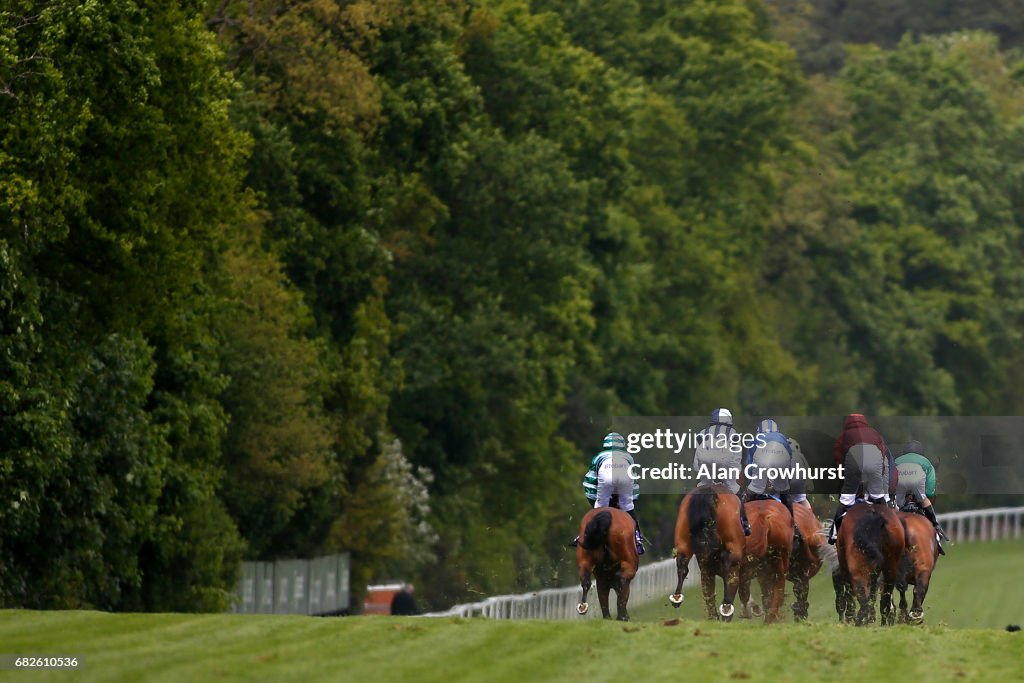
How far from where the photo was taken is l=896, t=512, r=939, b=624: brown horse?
24594mm

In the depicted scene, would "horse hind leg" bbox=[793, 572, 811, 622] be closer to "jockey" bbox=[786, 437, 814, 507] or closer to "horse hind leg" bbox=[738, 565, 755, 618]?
"jockey" bbox=[786, 437, 814, 507]

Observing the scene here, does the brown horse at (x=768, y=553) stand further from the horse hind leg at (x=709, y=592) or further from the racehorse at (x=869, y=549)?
the racehorse at (x=869, y=549)

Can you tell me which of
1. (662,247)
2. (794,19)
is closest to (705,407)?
(662,247)

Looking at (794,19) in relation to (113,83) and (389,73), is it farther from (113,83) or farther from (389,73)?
(113,83)

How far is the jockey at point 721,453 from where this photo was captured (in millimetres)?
24375

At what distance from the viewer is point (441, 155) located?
4728 cm

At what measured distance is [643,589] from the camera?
44.2m

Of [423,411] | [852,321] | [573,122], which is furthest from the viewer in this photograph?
[852,321]

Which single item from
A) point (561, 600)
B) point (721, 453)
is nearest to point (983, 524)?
point (561, 600)

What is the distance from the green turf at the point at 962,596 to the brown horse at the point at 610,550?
7.03 m

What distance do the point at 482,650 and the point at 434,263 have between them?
104 ft

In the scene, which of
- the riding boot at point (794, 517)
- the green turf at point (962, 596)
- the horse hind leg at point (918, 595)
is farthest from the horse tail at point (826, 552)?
the green turf at point (962, 596)

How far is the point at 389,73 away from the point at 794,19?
49.0 metres

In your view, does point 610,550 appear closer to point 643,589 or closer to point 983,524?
point 643,589
